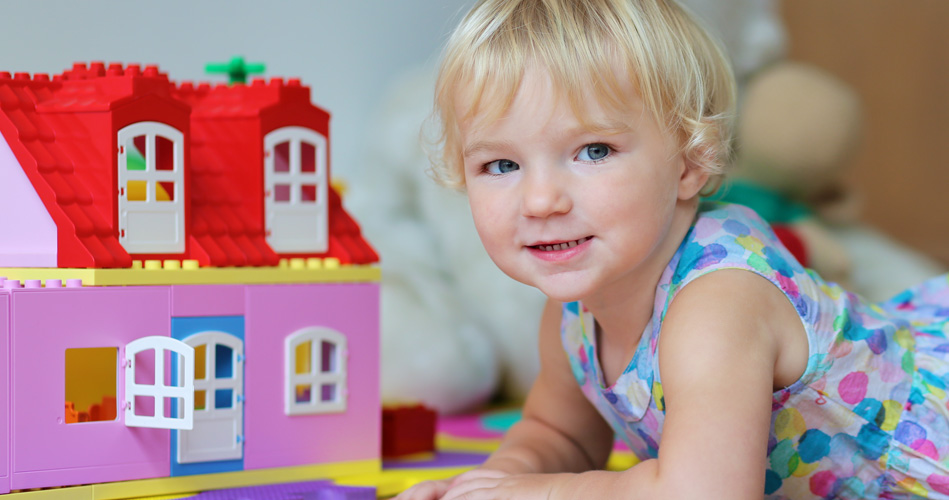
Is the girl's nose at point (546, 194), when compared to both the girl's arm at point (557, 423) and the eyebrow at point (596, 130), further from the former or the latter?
the girl's arm at point (557, 423)

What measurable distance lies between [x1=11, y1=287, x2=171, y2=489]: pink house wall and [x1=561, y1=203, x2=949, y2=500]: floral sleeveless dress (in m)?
0.42

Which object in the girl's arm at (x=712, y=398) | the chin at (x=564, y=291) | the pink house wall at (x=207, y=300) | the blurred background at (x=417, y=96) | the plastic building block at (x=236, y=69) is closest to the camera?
the girl's arm at (x=712, y=398)

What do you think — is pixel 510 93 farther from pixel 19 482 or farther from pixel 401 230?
pixel 401 230

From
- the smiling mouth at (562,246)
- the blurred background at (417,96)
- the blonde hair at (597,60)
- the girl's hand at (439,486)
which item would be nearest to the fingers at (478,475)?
the girl's hand at (439,486)

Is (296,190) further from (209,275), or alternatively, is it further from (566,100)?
(566,100)

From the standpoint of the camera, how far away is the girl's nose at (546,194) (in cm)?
73

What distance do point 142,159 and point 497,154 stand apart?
42 centimetres

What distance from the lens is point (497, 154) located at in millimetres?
772

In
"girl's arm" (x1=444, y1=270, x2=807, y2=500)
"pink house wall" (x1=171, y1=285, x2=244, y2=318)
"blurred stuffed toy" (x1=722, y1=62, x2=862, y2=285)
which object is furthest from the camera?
"blurred stuffed toy" (x1=722, y1=62, x2=862, y2=285)

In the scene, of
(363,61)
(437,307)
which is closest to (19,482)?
(437,307)

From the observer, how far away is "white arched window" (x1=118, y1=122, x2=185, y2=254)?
A: 2.85ft

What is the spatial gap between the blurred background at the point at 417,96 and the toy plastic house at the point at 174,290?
208 mm

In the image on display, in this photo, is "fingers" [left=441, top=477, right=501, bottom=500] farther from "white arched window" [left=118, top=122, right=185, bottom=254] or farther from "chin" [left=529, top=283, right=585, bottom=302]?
"white arched window" [left=118, top=122, right=185, bottom=254]

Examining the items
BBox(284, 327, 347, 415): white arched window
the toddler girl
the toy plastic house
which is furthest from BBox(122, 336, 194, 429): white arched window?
the toddler girl
